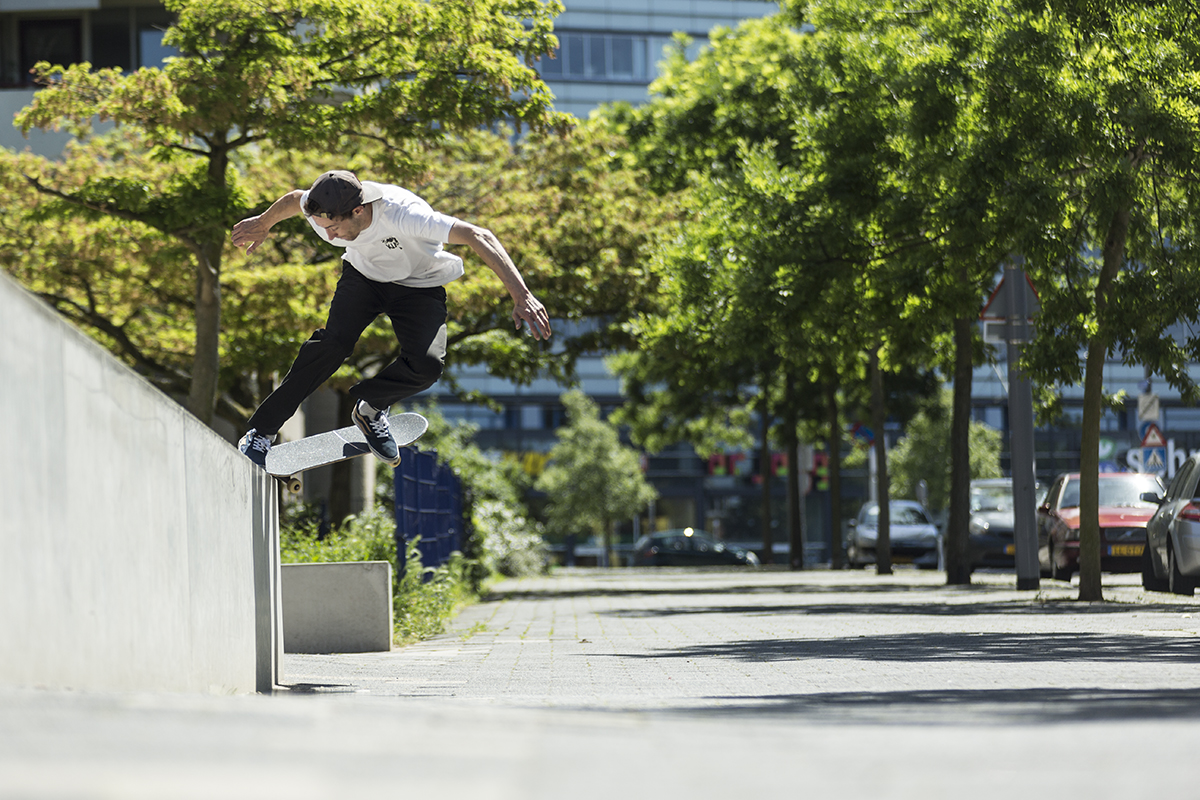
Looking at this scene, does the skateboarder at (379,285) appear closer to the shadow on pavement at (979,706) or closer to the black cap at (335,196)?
the black cap at (335,196)

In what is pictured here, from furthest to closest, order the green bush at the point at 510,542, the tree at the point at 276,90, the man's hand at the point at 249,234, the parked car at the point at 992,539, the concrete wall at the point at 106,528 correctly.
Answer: the green bush at the point at 510,542, the parked car at the point at 992,539, the tree at the point at 276,90, the man's hand at the point at 249,234, the concrete wall at the point at 106,528

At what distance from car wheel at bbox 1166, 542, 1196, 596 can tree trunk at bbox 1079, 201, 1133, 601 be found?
116cm

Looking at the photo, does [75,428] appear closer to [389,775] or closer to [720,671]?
[389,775]

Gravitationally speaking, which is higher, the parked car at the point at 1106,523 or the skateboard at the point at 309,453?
the skateboard at the point at 309,453

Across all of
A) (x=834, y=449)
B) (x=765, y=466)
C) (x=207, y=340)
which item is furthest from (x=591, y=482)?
(x=207, y=340)

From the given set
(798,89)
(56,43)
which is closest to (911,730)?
(798,89)

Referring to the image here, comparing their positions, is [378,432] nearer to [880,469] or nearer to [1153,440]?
[880,469]

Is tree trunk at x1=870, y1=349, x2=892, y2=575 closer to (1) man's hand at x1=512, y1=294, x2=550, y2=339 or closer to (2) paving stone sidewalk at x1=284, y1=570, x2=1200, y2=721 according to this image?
(2) paving stone sidewalk at x1=284, y1=570, x2=1200, y2=721

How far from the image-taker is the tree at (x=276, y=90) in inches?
482

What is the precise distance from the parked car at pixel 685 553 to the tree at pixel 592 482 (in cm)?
231

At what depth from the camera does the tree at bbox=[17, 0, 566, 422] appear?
1224 cm

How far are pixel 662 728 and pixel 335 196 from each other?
137 inches

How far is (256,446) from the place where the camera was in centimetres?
734

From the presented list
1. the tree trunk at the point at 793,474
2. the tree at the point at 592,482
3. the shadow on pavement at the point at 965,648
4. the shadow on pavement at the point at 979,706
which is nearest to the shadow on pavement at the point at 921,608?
the shadow on pavement at the point at 965,648
